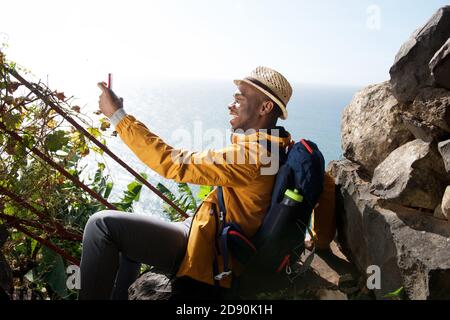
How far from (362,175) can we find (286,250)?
815 mm

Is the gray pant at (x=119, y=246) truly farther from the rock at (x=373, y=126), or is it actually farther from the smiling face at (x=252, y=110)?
the rock at (x=373, y=126)

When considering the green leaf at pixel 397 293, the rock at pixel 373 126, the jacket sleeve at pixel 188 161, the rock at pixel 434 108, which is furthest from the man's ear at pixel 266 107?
the green leaf at pixel 397 293

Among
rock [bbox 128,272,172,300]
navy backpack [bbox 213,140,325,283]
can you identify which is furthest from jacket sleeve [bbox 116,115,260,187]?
rock [bbox 128,272,172,300]

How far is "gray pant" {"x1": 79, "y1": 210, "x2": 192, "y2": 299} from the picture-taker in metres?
2.30

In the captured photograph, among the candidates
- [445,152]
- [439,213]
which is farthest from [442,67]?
[439,213]

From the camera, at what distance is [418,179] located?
2281 millimetres

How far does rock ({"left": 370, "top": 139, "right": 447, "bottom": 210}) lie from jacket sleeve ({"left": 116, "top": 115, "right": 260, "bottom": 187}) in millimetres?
797

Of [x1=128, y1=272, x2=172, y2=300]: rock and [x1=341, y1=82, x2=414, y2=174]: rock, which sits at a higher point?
[x1=341, y1=82, x2=414, y2=174]: rock

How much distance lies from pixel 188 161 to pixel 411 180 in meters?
1.22

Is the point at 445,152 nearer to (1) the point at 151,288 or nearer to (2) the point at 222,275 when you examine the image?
(2) the point at 222,275

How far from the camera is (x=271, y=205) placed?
245 centimetres

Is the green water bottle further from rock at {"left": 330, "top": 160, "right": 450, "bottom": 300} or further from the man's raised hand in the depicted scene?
the man's raised hand
